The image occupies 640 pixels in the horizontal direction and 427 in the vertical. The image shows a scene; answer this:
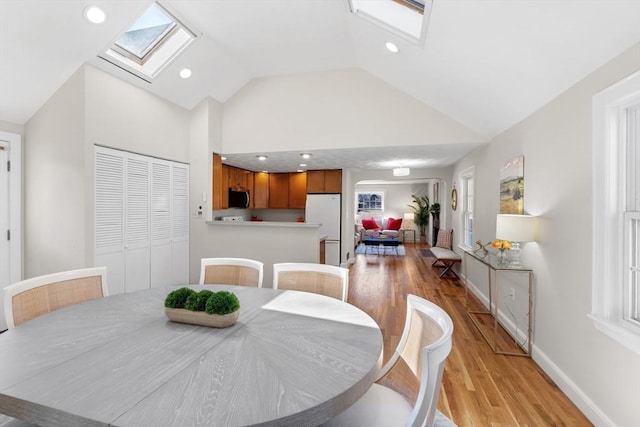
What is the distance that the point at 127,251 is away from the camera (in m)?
3.55

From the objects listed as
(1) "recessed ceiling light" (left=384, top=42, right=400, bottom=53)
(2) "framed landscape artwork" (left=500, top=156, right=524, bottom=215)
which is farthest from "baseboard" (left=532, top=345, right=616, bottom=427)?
(1) "recessed ceiling light" (left=384, top=42, right=400, bottom=53)

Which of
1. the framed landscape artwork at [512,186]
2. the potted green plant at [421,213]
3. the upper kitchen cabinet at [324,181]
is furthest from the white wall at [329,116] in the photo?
the potted green plant at [421,213]

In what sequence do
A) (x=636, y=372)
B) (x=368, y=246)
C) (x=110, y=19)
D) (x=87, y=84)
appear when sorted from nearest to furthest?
(x=636, y=372) < (x=110, y=19) < (x=87, y=84) < (x=368, y=246)

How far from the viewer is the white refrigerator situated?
6395 mm

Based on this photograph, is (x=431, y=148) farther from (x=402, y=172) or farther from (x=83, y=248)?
(x=83, y=248)

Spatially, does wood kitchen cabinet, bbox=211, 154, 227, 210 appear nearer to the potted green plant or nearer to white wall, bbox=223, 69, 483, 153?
white wall, bbox=223, 69, 483, 153

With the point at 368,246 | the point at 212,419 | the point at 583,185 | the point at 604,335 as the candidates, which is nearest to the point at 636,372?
the point at 604,335

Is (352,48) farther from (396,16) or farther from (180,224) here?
(180,224)

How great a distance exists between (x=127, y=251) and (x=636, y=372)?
173 inches

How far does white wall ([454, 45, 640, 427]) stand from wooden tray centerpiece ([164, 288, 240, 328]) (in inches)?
81.8

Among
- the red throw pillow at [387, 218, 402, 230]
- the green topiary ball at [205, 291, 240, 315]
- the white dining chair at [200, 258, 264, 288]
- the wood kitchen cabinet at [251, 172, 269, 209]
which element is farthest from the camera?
the red throw pillow at [387, 218, 402, 230]

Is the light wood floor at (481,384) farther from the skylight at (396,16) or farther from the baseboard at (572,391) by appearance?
the skylight at (396,16)

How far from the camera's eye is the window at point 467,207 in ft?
16.9

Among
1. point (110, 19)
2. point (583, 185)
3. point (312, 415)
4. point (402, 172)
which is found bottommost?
point (312, 415)
